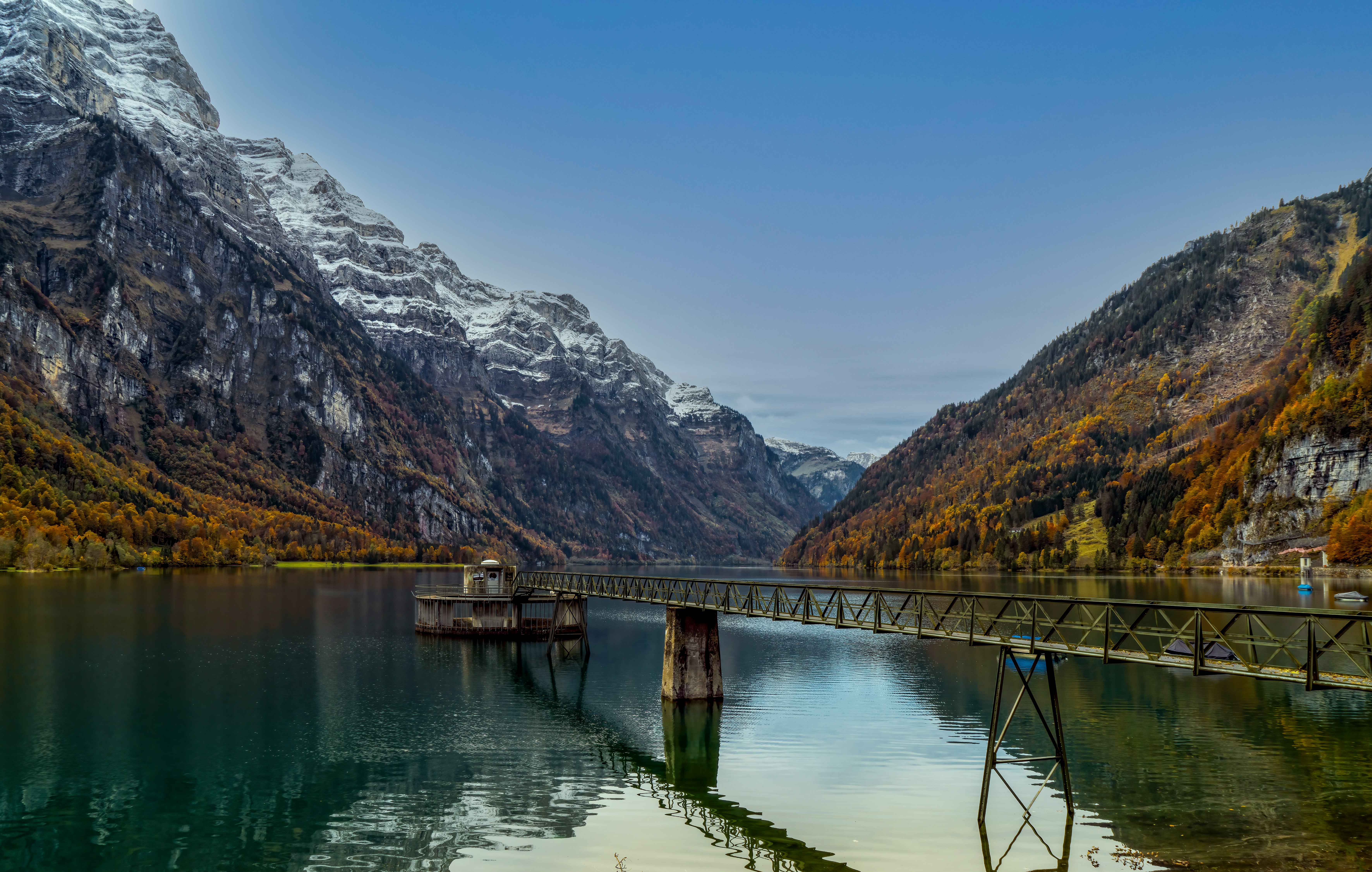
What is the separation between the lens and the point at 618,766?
4438 centimetres

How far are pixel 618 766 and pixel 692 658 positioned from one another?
51.3ft

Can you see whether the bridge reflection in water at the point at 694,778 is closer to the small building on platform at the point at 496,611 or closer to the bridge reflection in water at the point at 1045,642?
the bridge reflection in water at the point at 1045,642

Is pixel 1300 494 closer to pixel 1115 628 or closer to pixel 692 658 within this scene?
pixel 692 658

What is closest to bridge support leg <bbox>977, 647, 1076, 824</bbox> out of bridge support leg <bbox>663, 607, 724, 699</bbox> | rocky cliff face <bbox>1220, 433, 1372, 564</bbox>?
bridge support leg <bbox>663, 607, 724, 699</bbox>

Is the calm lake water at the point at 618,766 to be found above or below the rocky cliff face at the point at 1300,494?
below

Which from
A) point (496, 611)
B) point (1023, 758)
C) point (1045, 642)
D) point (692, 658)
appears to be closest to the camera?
point (1045, 642)

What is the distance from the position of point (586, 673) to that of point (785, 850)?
157 ft

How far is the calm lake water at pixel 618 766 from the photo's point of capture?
30922 mm

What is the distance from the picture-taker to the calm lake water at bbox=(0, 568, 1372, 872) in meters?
30.9

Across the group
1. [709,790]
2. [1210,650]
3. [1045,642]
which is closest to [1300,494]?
[1210,650]

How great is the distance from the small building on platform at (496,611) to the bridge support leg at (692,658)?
121ft

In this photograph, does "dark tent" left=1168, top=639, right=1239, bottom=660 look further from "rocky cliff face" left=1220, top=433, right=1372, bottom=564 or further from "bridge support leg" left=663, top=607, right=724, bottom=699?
"rocky cliff face" left=1220, top=433, right=1372, bottom=564

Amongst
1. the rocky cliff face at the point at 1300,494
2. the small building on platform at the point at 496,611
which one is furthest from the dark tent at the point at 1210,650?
the rocky cliff face at the point at 1300,494

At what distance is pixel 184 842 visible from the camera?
31.7 m
